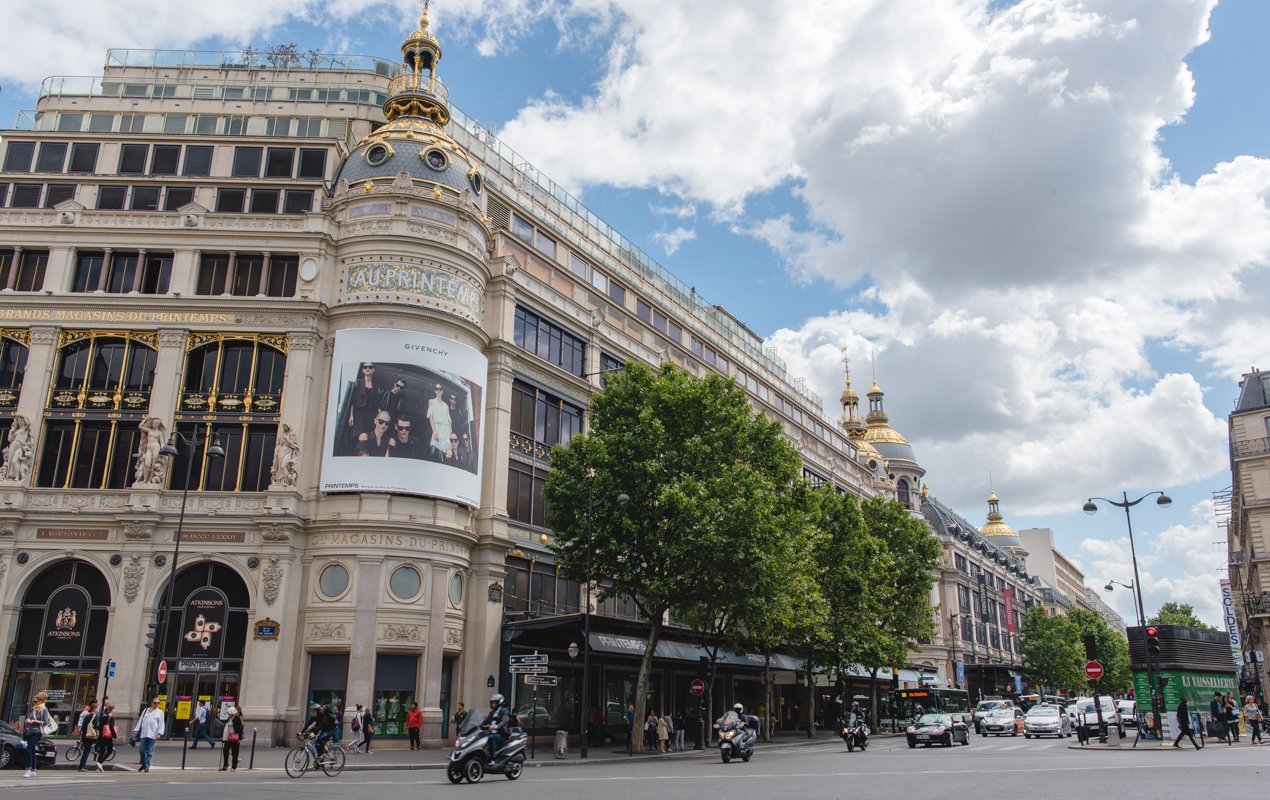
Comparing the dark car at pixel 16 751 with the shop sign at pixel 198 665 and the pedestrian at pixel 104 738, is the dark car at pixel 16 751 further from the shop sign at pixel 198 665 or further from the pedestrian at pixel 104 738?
the shop sign at pixel 198 665

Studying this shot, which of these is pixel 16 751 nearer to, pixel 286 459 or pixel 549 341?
pixel 286 459

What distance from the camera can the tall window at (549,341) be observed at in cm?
4131

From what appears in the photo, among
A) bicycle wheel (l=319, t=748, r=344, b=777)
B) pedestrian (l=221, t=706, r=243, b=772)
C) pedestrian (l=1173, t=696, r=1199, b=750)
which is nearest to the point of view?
bicycle wheel (l=319, t=748, r=344, b=777)

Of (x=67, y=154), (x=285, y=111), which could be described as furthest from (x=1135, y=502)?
(x=67, y=154)

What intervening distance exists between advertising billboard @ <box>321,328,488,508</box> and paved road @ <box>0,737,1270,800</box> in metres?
10.4

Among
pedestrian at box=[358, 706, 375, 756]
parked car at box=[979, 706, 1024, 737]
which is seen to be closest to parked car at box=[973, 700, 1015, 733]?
parked car at box=[979, 706, 1024, 737]

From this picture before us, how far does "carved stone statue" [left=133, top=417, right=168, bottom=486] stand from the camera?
33.8 metres

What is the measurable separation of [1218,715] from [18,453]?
159 feet

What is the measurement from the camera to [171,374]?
35.1m

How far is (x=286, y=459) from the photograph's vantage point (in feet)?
111

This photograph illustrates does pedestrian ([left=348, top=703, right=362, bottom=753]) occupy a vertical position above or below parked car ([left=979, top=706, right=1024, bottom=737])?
above

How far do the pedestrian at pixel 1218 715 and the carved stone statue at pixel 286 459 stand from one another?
124ft

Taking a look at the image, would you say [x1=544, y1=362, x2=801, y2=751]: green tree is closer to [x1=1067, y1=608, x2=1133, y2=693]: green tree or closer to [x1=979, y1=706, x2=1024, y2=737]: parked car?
[x1=979, y1=706, x2=1024, y2=737]: parked car

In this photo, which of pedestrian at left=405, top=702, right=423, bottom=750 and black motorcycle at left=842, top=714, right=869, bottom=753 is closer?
pedestrian at left=405, top=702, right=423, bottom=750
